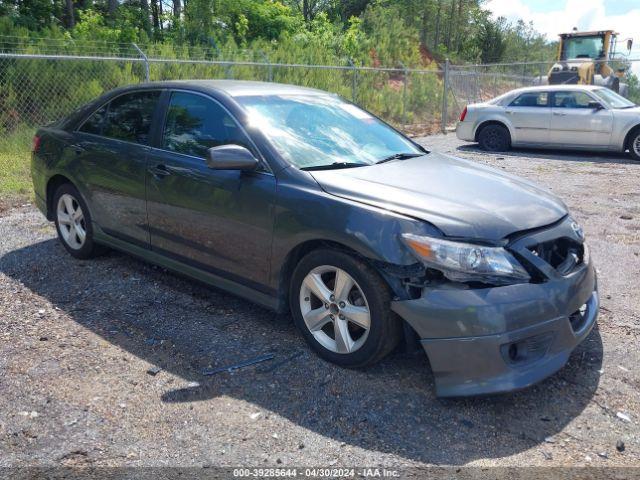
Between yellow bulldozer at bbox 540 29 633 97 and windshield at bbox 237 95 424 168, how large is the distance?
15.7 m

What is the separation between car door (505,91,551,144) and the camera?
1257 cm

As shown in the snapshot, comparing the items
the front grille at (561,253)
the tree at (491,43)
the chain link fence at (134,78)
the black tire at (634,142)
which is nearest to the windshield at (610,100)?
the black tire at (634,142)

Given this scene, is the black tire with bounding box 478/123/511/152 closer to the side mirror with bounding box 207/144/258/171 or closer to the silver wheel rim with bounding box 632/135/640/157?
the silver wheel rim with bounding box 632/135/640/157

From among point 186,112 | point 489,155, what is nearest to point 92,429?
point 186,112

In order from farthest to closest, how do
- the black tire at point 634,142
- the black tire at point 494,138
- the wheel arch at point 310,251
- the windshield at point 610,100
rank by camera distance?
the black tire at point 494,138, the windshield at point 610,100, the black tire at point 634,142, the wheel arch at point 310,251

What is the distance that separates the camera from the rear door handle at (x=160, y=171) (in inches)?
171

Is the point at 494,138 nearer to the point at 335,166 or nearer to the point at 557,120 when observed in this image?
the point at 557,120

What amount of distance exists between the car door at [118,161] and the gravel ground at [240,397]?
1.76 feet

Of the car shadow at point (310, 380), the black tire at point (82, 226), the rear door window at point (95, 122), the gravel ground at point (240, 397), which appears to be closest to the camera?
the gravel ground at point (240, 397)

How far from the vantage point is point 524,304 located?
3.04m

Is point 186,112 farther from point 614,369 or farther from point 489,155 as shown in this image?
point 489,155

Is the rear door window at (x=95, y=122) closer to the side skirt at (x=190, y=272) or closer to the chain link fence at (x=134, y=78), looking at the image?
the side skirt at (x=190, y=272)

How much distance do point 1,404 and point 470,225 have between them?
2700mm

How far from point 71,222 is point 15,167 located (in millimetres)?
4649
